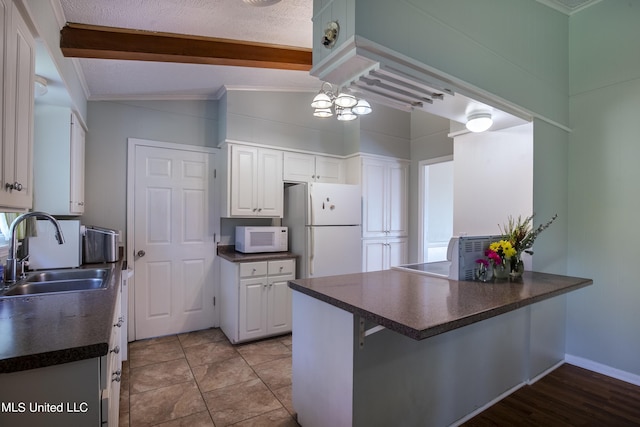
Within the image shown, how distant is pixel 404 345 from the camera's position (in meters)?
1.67

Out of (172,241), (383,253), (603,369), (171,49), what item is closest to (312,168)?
(383,253)

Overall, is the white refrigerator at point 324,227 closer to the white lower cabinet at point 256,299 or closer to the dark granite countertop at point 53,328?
the white lower cabinet at point 256,299

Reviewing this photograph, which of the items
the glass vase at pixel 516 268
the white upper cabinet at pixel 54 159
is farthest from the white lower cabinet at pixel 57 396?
the glass vase at pixel 516 268

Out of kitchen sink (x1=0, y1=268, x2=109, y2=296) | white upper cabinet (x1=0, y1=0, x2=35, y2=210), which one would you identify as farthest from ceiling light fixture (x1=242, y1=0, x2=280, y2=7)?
kitchen sink (x1=0, y1=268, x2=109, y2=296)

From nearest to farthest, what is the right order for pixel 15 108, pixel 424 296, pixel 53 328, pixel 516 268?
pixel 53 328 → pixel 15 108 → pixel 424 296 → pixel 516 268

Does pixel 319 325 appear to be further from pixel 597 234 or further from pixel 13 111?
pixel 597 234

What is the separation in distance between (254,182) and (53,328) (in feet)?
8.05

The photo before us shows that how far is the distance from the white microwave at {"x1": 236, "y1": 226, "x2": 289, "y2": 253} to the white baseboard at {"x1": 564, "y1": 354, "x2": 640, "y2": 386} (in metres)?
2.84

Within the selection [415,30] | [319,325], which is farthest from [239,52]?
[319,325]

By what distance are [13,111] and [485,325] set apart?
107 inches

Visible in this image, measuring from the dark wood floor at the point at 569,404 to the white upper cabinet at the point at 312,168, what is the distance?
2.78m

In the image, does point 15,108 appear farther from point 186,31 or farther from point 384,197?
point 384,197

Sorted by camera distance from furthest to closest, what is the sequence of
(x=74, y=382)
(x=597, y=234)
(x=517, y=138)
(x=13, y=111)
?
(x=597, y=234)
(x=517, y=138)
(x=13, y=111)
(x=74, y=382)

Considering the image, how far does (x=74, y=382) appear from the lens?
980mm
